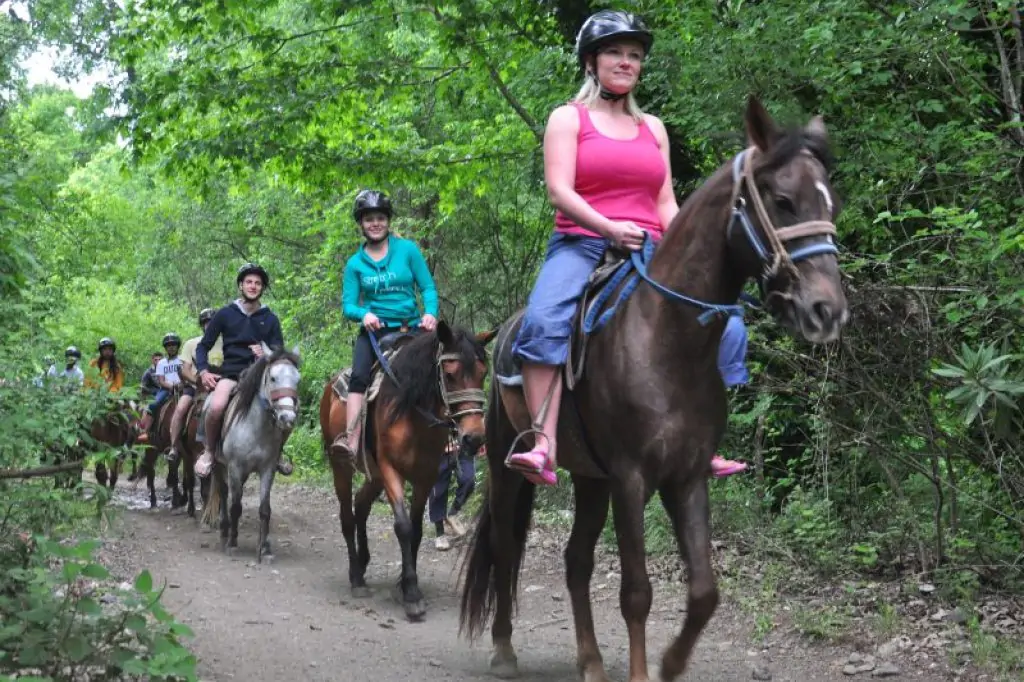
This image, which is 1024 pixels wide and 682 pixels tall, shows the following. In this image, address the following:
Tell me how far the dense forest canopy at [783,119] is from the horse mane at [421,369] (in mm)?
2102

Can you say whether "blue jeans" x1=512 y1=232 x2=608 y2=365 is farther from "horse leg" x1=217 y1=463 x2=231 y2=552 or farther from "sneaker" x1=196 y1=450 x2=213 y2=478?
"sneaker" x1=196 y1=450 x2=213 y2=478

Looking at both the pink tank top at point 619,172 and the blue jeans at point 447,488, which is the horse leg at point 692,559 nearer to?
the pink tank top at point 619,172

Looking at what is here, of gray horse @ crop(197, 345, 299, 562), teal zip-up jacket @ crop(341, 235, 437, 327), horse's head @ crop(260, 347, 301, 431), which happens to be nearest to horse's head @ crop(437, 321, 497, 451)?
teal zip-up jacket @ crop(341, 235, 437, 327)

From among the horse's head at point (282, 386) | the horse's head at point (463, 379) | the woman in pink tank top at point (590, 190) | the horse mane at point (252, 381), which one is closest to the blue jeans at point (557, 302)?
the woman in pink tank top at point (590, 190)

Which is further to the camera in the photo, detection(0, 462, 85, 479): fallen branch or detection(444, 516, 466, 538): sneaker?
detection(444, 516, 466, 538): sneaker

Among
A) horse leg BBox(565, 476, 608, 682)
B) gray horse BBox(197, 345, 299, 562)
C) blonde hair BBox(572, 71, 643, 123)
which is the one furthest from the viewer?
gray horse BBox(197, 345, 299, 562)

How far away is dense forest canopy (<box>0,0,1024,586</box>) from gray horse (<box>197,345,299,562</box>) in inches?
113

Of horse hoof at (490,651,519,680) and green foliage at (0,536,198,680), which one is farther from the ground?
green foliage at (0,536,198,680)

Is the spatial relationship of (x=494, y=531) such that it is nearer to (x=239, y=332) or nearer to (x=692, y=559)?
(x=692, y=559)

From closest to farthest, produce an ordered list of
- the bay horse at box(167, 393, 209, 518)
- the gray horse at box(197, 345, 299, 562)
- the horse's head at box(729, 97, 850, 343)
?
1. the horse's head at box(729, 97, 850, 343)
2. the gray horse at box(197, 345, 299, 562)
3. the bay horse at box(167, 393, 209, 518)

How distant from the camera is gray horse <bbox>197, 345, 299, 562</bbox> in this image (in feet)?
37.5

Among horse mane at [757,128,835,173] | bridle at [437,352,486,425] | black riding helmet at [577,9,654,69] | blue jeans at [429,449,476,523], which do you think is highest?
black riding helmet at [577,9,654,69]

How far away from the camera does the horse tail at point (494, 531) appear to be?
21.6ft

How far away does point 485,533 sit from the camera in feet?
22.6
